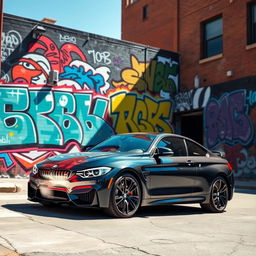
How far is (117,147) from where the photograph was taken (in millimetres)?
7871

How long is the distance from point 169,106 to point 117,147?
15.5m

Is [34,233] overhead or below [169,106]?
below

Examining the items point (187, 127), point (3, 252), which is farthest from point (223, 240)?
point (187, 127)

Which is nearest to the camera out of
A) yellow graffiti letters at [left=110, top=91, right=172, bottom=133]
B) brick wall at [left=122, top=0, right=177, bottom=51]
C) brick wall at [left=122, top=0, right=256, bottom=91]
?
brick wall at [left=122, top=0, right=256, bottom=91]

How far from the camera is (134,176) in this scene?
7.15 meters

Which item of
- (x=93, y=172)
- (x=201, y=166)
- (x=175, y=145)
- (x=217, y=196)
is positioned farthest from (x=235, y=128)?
(x=93, y=172)

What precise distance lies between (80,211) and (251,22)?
1541 centimetres

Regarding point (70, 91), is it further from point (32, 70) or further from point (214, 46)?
point (214, 46)

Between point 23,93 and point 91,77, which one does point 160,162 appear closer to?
point 23,93

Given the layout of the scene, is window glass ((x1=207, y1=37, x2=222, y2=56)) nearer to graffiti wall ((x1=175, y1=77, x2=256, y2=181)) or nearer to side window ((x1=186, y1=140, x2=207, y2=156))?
graffiti wall ((x1=175, y1=77, x2=256, y2=181))

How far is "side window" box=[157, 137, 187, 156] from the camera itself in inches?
315

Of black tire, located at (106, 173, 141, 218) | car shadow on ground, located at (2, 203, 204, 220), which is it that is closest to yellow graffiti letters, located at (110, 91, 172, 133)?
car shadow on ground, located at (2, 203, 204, 220)

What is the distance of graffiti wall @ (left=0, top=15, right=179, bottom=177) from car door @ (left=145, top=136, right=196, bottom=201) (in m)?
10.6

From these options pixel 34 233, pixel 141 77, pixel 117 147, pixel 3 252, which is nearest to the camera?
pixel 3 252
